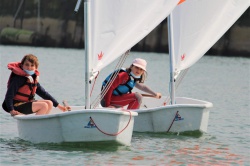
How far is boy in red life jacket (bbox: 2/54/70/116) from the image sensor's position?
1202 centimetres

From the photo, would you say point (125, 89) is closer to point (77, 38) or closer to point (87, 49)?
point (87, 49)

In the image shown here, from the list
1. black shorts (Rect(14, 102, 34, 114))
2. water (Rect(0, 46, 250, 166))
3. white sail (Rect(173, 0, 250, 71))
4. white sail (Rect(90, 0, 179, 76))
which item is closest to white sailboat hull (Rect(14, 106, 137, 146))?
water (Rect(0, 46, 250, 166))

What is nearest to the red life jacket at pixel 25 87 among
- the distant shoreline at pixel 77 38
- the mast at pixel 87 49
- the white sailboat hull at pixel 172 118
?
the mast at pixel 87 49

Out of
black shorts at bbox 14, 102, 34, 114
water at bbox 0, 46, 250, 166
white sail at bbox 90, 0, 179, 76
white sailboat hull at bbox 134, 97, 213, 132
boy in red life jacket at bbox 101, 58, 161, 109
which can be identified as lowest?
water at bbox 0, 46, 250, 166

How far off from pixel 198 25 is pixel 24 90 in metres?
3.74

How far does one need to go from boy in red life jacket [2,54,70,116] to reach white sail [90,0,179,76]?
91cm

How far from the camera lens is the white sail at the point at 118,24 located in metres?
11.9

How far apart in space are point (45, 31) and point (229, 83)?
3064 cm

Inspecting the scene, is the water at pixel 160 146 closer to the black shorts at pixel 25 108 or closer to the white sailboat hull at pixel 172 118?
the white sailboat hull at pixel 172 118

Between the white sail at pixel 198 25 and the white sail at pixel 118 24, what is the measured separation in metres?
2.02

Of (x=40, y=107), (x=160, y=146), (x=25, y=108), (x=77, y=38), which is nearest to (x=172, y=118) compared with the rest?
(x=160, y=146)

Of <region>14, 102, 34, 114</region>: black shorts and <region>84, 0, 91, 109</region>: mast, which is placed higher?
<region>84, 0, 91, 109</region>: mast

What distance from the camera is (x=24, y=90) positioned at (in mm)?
12172

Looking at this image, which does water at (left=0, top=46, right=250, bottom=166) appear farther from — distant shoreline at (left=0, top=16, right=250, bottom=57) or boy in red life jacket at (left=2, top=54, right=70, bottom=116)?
distant shoreline at (left=0, top=16, right=250, bottom=57)
